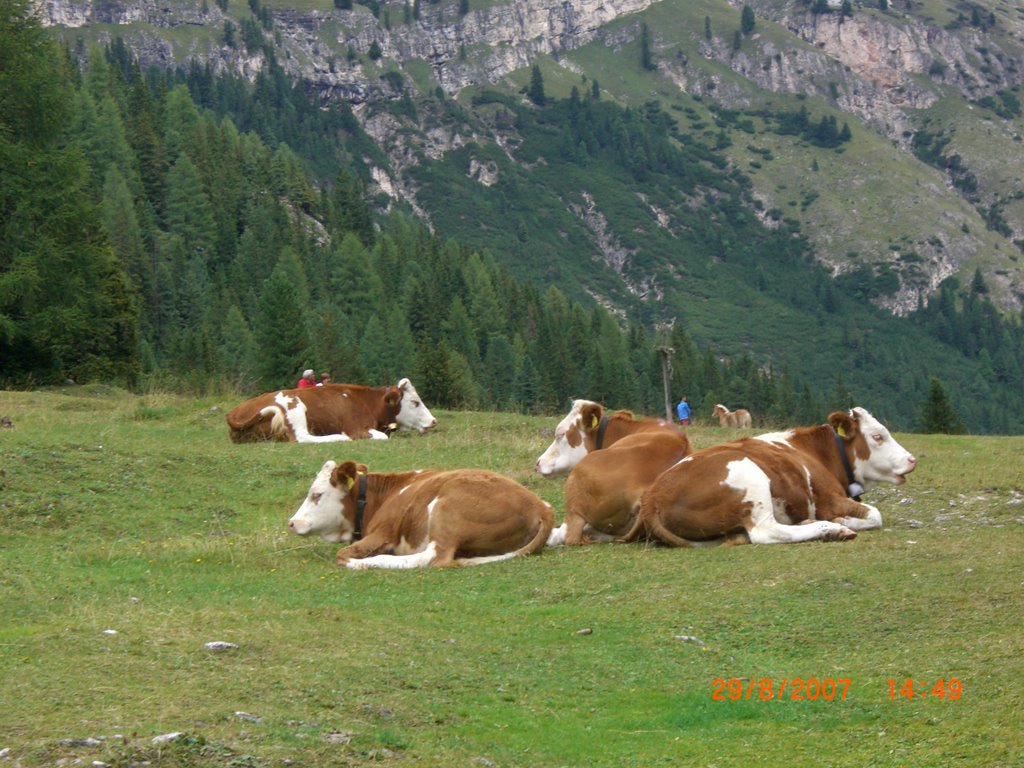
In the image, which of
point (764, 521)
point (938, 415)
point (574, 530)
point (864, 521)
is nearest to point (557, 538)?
point (574, 530)

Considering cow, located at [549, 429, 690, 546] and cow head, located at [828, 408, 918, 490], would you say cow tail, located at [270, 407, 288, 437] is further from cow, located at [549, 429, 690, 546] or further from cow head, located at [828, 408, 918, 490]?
cow head, located at [828, 408, 918, 490]

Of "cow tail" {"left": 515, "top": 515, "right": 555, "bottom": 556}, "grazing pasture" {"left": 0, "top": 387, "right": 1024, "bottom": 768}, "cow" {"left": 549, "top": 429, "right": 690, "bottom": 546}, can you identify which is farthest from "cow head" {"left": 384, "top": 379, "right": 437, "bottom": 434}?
"cow tail" {"left": 515, "top": 515, "right": 555, "bottom": 556}

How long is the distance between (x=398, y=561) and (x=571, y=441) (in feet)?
13.8

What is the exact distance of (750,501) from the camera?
14938mm

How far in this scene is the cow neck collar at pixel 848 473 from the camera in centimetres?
1692

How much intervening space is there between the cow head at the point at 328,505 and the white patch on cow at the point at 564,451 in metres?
3.21

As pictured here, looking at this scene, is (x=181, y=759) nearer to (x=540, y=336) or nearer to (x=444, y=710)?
(x=444, y=710)

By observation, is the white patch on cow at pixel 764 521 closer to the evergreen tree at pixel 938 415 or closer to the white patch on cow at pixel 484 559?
the white patch on cow at pixel 484 559

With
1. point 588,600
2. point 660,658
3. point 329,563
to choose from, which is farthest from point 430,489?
point 660,658

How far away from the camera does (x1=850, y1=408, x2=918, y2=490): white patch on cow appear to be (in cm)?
1700

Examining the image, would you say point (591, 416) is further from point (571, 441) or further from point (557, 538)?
point (557, 538)

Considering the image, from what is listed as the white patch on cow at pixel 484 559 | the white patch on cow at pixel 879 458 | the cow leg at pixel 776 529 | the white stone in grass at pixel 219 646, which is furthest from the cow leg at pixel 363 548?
the white patch on cow at pixel 879 458

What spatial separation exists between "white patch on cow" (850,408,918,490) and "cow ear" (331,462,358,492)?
6034 millimetres

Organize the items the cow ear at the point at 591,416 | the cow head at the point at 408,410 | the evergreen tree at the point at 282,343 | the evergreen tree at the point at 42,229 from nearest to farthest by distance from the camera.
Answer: the cow ear at the point at 591,416, the cow head at the point at 408,410, the evergreen tree at the point at 42,229, the evergreen tree at the point at 282,343
